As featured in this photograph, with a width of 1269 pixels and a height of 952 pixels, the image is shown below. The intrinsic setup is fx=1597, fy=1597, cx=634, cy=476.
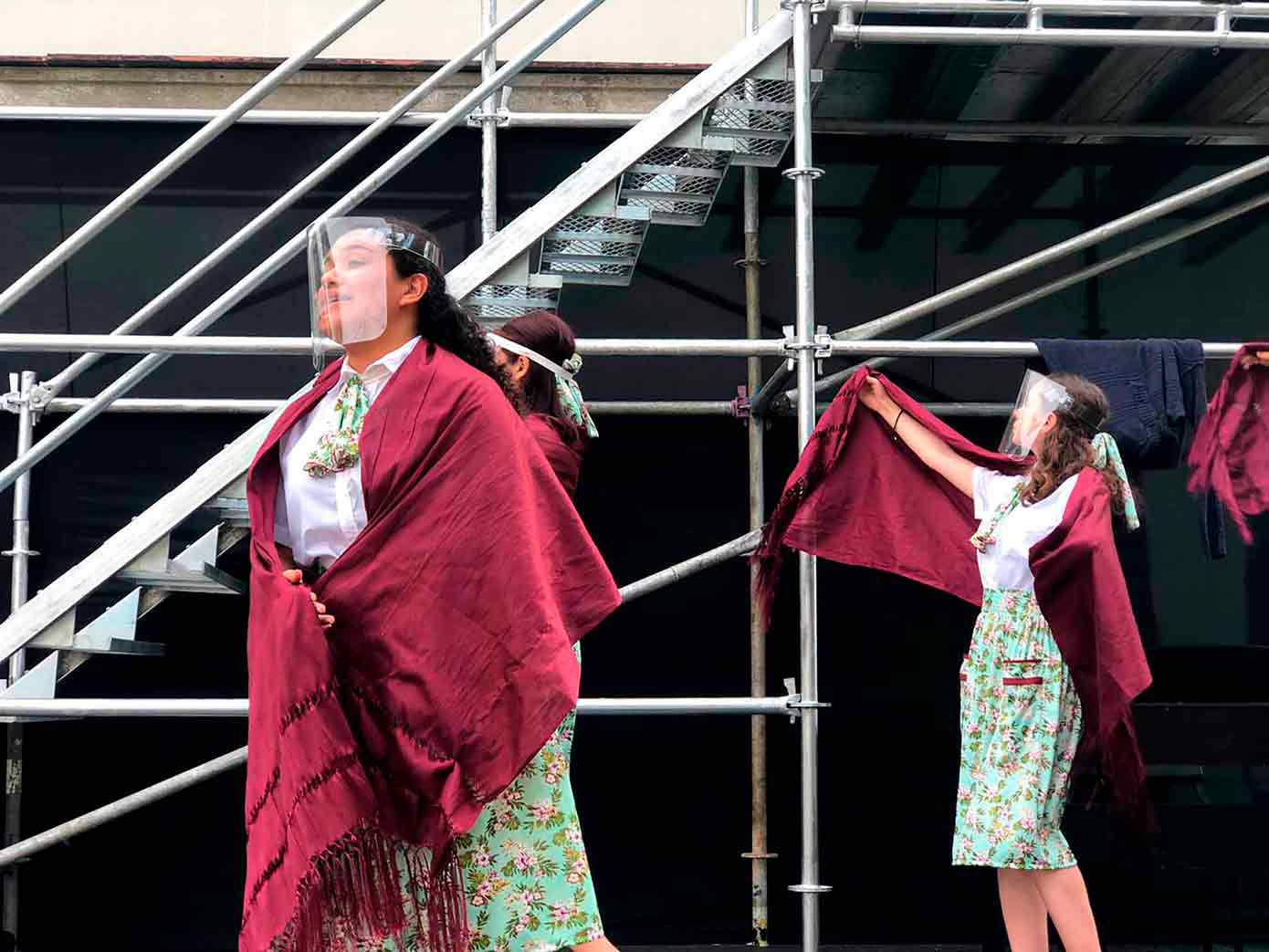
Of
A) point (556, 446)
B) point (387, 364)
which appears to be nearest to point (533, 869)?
point (387, 364)

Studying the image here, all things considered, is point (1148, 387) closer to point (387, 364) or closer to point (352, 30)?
point (387, 364)

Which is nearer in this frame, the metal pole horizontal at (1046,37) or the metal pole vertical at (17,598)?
the metal pole horizontal at (1046,37)

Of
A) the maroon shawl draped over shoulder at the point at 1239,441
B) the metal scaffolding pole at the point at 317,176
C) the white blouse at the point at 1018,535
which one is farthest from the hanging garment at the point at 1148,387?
the metal scaffolding pole at the point at 317,176

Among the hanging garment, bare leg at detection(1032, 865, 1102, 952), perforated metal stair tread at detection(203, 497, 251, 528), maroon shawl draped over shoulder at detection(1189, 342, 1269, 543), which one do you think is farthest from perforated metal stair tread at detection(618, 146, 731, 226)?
bare leg at detection(1032, 865, 1102, 952)

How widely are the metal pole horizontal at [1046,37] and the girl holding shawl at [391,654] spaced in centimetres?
233

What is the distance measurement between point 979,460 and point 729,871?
85.2 inches

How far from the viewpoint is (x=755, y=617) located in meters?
5.73

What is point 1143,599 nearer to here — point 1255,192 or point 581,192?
point 1255,192

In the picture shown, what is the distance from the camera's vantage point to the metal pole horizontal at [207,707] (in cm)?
461

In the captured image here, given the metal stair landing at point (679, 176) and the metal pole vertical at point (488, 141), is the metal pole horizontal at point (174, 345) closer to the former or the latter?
the metal stair landing at point (679, 176)

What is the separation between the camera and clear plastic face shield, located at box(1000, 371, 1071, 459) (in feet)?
14.9

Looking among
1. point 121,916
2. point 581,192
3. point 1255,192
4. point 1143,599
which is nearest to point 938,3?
point 581,192

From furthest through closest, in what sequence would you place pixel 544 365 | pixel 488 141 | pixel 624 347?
pixel 488 141
pixel 624 347
pixel 544 365

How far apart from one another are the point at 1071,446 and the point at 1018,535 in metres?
0.30
